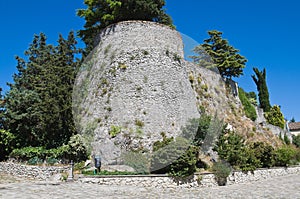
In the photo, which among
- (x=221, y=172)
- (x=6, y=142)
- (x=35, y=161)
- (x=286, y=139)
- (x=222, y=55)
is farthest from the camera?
(x=286, y=139)

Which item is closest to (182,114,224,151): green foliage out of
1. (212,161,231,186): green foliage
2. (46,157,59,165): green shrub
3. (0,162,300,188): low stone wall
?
(212,161,231,186): green foliage

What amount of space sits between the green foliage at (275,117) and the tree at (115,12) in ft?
57.5

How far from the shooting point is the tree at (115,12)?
18.3m

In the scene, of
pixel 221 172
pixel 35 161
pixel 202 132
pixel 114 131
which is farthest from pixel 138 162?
pixel 35 161

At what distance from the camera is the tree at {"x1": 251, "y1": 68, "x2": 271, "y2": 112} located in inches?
1314

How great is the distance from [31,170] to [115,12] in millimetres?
10699

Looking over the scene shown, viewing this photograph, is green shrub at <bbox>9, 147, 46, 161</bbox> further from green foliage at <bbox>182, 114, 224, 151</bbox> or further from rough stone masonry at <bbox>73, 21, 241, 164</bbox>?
green foliage at <bbox>182, 114, 224, 151</bbox>

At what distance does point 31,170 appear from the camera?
1472cm

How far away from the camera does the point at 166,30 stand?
1773 centimetres

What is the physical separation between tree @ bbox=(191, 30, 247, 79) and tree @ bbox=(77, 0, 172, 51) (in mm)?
6045

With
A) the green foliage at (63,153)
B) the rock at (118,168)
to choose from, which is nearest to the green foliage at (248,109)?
the rock at (118,168)

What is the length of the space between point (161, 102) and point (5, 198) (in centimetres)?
924

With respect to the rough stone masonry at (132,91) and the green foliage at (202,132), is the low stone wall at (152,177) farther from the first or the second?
the rough stone masonry at (132,91)

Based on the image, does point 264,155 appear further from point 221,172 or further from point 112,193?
point 112,193
